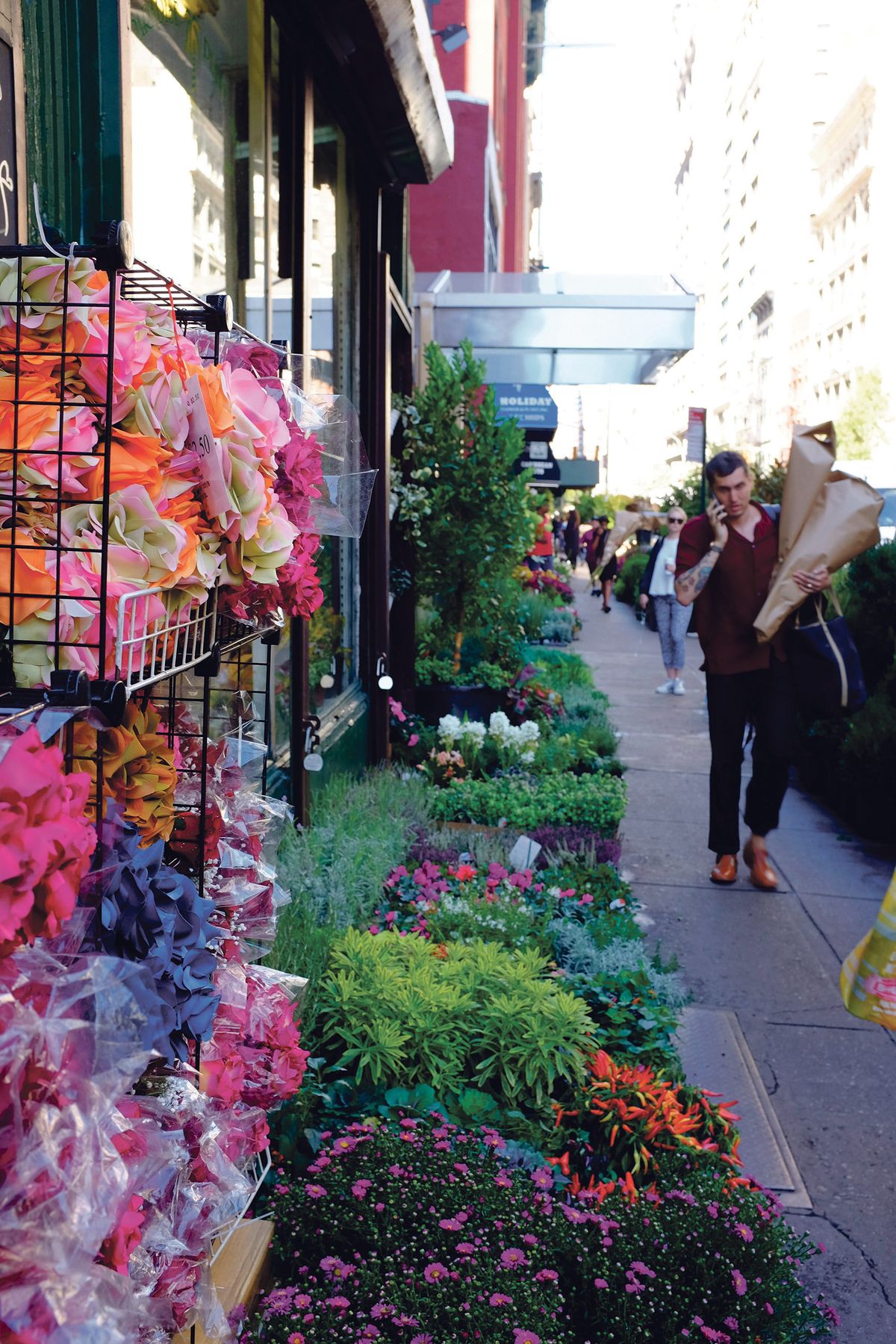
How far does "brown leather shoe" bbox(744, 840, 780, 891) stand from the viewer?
6.18m

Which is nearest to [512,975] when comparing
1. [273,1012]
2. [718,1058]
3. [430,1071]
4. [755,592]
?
[430,1071]

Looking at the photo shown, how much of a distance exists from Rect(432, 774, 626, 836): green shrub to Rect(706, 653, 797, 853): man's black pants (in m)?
0.55

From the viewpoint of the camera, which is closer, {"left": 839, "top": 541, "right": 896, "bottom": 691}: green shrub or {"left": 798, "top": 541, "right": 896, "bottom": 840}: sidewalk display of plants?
{"left": 798, "top": 541, "right": 896, "bottom": 840}: sidewalk display of plants

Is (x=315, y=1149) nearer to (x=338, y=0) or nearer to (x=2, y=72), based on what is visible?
(x=2, y=72)

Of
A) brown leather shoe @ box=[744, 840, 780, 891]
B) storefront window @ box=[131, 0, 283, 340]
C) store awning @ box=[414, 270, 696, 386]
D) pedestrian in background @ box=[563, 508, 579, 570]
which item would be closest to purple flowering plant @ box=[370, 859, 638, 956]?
brown leather shoe @ box=[744, 840, 780, 891]

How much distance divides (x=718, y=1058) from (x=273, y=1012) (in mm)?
2538

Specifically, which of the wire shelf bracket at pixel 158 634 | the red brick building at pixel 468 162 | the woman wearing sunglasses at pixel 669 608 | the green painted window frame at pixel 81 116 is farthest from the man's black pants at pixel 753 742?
the red brick building at pixel 468 162

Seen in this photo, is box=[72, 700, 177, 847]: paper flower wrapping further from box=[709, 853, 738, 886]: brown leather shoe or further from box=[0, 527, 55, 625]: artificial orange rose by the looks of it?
box=[709, 853, 738, 886]: brown leather shoe

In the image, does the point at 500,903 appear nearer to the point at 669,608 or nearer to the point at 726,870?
the point at 726,870

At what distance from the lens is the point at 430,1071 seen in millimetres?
3156

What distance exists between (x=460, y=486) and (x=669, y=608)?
521 cm

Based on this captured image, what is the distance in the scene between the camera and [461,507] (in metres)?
8.87

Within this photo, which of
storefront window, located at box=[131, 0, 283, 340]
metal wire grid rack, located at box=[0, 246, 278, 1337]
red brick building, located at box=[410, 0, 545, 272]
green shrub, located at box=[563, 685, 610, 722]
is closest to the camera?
metal wire grid rack, located at box=[0, 246, 278, 1337]

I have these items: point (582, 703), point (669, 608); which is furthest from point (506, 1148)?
point (669, 608)
